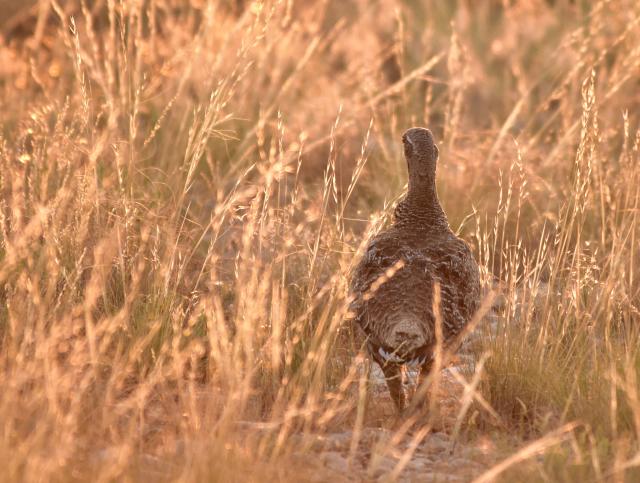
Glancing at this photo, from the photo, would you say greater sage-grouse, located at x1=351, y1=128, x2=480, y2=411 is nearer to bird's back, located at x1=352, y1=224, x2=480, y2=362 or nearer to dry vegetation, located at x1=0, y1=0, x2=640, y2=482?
bird's back, located at x1=352, y1=224, x2=480, y2=362

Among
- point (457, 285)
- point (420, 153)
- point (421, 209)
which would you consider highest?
point (420, 153)

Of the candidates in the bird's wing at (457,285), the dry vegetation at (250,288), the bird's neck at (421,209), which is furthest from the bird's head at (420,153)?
the bird's wing at (457,285)

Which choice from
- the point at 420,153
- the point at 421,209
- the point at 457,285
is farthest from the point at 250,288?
the point at 420,153

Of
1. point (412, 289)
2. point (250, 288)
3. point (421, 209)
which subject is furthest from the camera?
point (421, 209)

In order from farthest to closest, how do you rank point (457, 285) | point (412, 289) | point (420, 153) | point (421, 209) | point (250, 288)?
point (420, 153)
point (421, 209)
point (457, 285)
point (412, 289)
point (250, 288)

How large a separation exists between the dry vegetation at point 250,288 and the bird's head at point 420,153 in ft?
1.25

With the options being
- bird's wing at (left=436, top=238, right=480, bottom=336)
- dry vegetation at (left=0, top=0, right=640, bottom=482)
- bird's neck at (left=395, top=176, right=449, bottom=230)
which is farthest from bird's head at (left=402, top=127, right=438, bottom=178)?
bird's wing at (left=436, top=238, right=480, bottom=336)

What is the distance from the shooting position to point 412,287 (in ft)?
14.1

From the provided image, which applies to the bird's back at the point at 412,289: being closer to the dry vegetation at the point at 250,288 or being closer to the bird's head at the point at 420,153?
the dry vegetation at the point at 250,288

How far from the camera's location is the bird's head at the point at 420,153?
4.97 m

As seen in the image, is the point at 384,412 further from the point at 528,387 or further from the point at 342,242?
the point at 342,242

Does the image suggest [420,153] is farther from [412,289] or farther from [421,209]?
[412,289]

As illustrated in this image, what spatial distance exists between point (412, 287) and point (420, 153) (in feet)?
3.20

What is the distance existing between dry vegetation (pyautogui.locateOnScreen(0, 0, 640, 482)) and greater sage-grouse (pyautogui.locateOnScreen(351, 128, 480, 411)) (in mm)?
151
